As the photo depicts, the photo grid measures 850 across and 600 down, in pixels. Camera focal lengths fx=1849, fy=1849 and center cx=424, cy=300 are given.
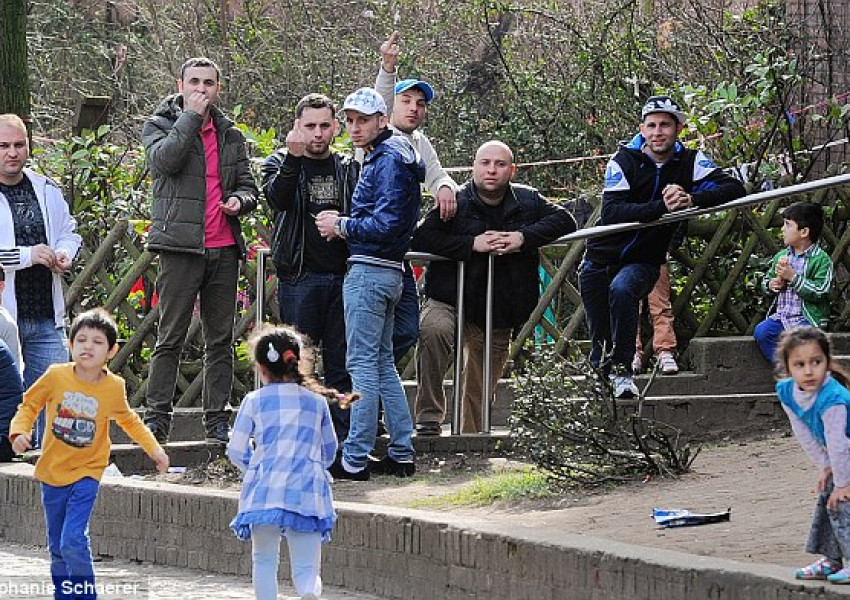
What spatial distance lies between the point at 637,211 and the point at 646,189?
275 millimetres

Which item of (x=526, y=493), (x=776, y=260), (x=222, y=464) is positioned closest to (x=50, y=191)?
(x=222, y=464)

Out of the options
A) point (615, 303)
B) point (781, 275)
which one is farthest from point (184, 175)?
point (781, 275)

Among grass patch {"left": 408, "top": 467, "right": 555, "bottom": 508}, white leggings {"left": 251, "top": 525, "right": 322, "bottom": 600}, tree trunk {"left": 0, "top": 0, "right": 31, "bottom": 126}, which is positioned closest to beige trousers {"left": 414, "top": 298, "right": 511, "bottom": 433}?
grass patch {"left": 408, "top": 467, "right": 555, "bottom": 508}

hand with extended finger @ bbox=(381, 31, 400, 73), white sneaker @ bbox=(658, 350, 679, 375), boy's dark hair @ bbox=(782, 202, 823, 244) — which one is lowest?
white sneaker @ bbox=(658, 350, 679, 375)

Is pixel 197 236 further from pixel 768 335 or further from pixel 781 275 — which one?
pixel 768 335

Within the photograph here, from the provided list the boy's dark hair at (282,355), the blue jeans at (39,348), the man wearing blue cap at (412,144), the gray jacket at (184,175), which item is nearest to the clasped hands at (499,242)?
the man wearing blue cap at (412,144)

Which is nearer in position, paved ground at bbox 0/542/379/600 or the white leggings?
the white leggings

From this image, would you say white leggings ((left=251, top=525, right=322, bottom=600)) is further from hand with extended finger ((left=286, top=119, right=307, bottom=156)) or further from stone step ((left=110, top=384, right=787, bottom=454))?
stone step ((left=110, top=384, right=787, bottom=454))

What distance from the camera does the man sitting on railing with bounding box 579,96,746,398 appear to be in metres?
11.1

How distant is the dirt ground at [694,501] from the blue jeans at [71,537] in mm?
1770

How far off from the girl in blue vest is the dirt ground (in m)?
0.47

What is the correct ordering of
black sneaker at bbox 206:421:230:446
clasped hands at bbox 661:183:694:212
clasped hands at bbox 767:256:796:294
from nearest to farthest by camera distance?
1. black sneaker at bbox 206:421:230:446
2. clasped hands at bbox 661:183:694:212
3. clasped hands at bbox 767:256:796:294

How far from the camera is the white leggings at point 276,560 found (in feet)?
24.0

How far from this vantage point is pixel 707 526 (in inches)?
309
